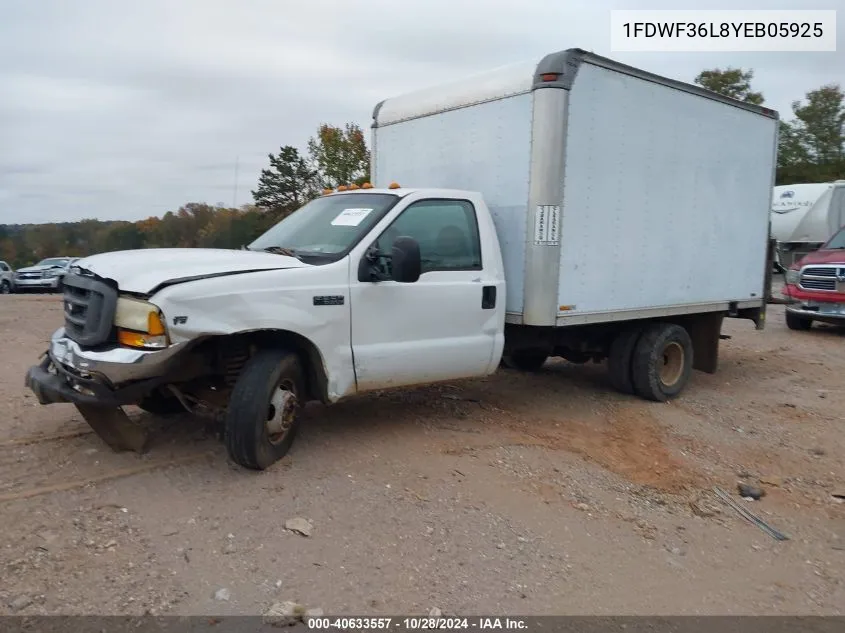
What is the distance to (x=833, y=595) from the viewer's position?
3.69 m

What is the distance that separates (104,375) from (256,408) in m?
0.90

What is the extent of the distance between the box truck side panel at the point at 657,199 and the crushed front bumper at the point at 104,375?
10.8 ft

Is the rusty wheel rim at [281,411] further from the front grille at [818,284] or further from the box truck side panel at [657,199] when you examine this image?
the front grille at [818,284]

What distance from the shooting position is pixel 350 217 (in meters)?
5.40

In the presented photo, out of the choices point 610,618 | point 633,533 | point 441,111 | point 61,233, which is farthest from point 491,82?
point 61,233

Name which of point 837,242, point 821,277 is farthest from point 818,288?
point 837,242

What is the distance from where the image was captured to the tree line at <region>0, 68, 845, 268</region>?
2841 cm

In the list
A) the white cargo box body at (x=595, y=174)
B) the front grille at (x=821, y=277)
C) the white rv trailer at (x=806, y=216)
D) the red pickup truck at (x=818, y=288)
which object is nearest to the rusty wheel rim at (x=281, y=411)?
the white cargo box body at (x=595, y=174)

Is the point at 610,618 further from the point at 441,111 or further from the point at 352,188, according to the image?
the point at 441,111

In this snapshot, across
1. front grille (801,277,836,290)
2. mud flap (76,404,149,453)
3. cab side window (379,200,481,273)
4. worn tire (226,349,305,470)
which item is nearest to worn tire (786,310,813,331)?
front grille (801,277,836,290)

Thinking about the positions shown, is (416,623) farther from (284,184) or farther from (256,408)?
(284,184)

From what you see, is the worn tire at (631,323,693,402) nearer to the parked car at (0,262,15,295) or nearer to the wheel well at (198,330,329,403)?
the wheel well at (198,330,329,403)

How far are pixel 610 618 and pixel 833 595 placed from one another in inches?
50.4

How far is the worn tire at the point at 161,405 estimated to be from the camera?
17.7 feet
